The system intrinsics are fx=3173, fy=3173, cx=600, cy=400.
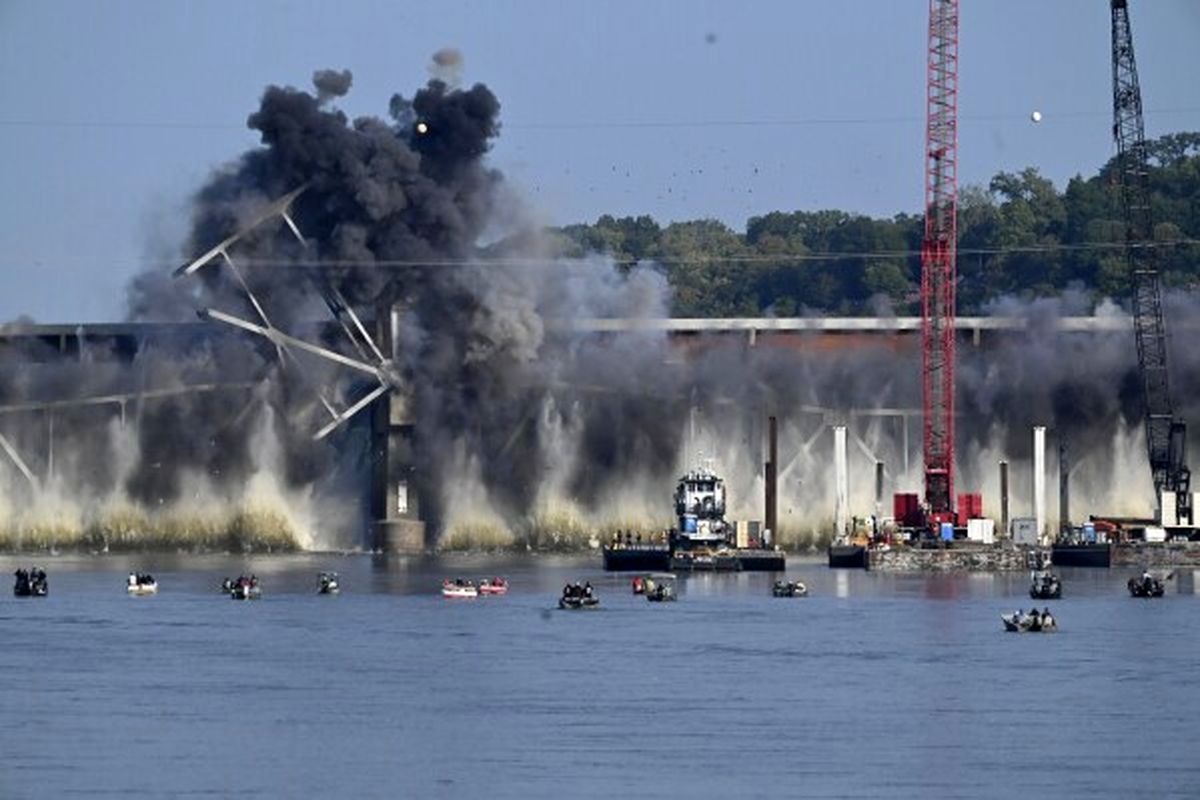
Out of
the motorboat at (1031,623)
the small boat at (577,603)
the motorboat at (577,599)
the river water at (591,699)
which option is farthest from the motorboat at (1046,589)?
the small boat at (577,603)

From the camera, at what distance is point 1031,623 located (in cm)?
13912

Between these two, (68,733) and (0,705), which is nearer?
(68,733)

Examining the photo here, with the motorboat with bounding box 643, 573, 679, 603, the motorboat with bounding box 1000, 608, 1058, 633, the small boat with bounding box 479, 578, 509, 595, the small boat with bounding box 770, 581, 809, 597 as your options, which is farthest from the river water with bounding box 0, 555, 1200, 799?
the small boat with bounding box 479, 578, 509, 595

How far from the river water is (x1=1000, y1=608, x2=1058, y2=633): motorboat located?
3.81ft

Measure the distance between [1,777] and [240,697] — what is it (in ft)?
72.1

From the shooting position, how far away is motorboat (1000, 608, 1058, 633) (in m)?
139

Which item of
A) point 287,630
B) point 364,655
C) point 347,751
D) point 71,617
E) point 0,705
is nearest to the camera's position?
point 347,751

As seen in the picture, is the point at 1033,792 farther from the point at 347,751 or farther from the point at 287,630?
the point at 287,630

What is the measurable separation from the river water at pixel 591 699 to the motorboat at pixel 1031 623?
1.16 metres

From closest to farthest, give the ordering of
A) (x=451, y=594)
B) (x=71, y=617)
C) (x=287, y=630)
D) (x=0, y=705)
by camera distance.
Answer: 1. (x=0, y=705)
2. (x=287, y=630)
3. (x=71, y=617)
4. (x=451, y=594)

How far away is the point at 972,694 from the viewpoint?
358 feet

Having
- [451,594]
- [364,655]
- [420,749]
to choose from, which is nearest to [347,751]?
[420,749]

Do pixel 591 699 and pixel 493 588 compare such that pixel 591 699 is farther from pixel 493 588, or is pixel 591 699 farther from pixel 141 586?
pixel 141 586

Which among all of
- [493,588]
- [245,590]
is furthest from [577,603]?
[245,590]
